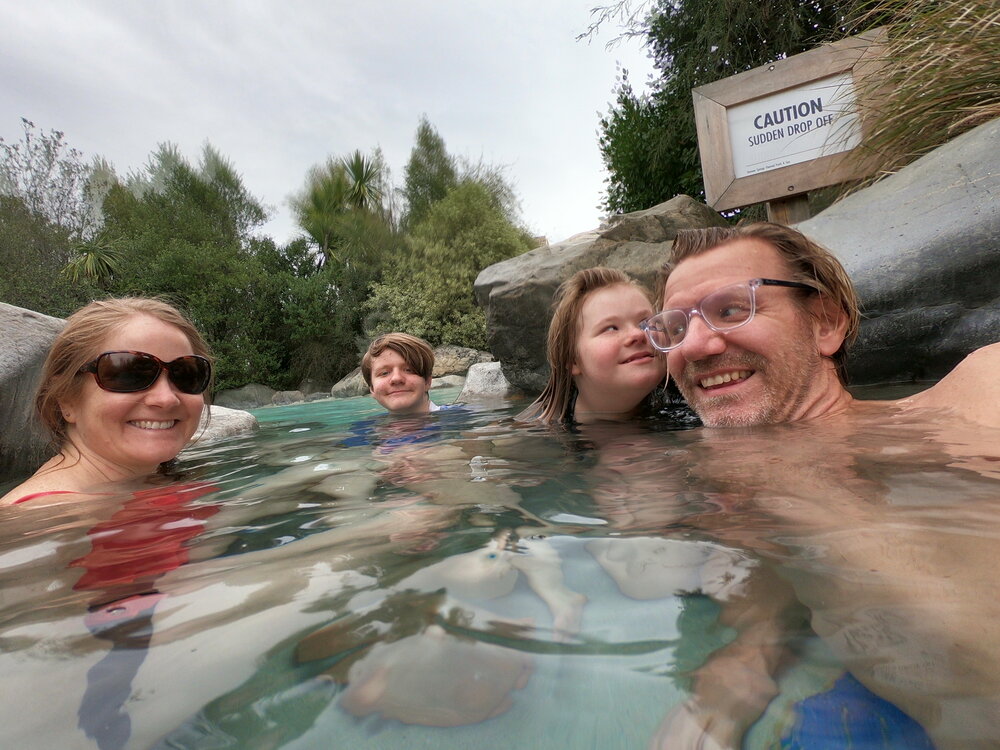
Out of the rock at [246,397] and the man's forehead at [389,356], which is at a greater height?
the man's forehead at [389,356]

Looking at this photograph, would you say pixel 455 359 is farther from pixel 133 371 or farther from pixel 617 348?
pixel 133 371

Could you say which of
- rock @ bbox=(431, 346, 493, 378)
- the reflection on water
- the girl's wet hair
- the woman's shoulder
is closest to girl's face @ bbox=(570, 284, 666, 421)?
the girl's wet hair

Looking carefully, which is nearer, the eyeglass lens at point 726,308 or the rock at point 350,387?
the eyeglass lens at point 726,308

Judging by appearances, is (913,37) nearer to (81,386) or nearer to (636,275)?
(636,275)

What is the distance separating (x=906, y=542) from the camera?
948 mm

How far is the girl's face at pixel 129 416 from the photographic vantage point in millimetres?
2312

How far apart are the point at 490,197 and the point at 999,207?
2077cm

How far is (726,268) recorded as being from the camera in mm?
2463

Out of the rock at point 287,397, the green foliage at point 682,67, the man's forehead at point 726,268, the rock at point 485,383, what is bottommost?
the rock at point 287,397

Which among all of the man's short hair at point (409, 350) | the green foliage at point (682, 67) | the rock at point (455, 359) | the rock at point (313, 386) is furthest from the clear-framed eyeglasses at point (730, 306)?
the rock at point (313, 386)

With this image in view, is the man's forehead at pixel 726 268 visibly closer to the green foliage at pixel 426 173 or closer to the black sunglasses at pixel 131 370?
the black sunglasses at pixel 131 370

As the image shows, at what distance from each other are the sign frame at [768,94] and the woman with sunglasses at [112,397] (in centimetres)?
501

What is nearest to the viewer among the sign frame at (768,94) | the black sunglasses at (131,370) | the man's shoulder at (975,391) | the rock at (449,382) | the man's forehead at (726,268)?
the man's shoulder at (975,391)

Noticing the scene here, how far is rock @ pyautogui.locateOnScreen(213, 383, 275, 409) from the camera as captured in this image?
19875 millimetres
